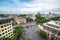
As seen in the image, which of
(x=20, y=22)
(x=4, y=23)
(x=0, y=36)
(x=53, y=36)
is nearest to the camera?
(x=0, y=36)

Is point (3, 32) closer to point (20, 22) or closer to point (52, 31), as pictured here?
point (52, 31)

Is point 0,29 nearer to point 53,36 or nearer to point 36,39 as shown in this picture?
point 36,39

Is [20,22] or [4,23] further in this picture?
[20,22]

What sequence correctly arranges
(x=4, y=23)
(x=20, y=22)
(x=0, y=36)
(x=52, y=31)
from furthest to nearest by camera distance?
(x=20, y=22), (x=52, y=31), (x=4, y=23), (x=0, y=36)

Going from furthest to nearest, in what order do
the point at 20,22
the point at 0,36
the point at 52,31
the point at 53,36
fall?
the point at 20,22
the point at 52,31
the point at 53,36
the point at 0,36

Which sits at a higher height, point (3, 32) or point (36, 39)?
point (3, 32)

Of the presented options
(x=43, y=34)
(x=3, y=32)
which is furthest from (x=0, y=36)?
(x=43, y=34)

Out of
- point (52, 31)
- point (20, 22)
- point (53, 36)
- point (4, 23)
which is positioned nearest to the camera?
point (4, 23)

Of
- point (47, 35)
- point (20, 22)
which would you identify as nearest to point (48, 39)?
point (47, 35)

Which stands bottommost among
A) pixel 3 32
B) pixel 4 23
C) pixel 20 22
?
pixel 20 22
